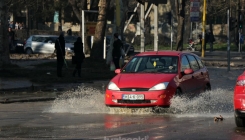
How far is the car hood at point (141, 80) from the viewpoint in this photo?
15.1m

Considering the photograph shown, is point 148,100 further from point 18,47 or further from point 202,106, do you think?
point 18,47

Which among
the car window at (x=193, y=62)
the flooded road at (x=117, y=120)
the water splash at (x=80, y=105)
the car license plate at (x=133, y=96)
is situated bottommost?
the water splash at (x=80, y=105)

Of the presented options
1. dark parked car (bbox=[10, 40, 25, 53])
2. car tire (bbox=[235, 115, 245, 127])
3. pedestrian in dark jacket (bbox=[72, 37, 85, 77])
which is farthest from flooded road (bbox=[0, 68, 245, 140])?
dark parked car (bbox=[10, 40, 25, 53])

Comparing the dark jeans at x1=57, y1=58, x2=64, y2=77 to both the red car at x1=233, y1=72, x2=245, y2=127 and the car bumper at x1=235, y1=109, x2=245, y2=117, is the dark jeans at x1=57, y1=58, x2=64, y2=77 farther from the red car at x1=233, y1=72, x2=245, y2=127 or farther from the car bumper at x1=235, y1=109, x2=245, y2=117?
the car bumper at x1=235, y1=109, x2=245, y2=117

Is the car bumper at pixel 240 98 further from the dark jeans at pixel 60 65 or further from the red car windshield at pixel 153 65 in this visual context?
the dark jeans at pixel 60 65

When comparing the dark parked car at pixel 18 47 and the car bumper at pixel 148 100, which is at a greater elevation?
the car bumper at pixel 148 100

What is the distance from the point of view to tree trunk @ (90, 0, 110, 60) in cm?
3403

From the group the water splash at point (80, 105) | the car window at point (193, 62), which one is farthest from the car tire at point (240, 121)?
the car window at point (193, 62)

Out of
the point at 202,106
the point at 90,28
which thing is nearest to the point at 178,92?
the point at 202,106

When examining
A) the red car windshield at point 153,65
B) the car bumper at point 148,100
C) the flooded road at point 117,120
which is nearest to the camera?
the flooded road at point 117,120

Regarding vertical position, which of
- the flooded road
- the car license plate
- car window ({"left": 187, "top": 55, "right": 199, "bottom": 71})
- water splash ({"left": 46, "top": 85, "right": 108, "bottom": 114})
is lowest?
water splash ({"left": 46, "top": 85, "right": 108, "bottom": 114})

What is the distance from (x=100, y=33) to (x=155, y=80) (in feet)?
63.0

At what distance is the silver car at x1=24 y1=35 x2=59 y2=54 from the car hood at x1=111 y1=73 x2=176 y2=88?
3300cm

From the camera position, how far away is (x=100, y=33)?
112ft
